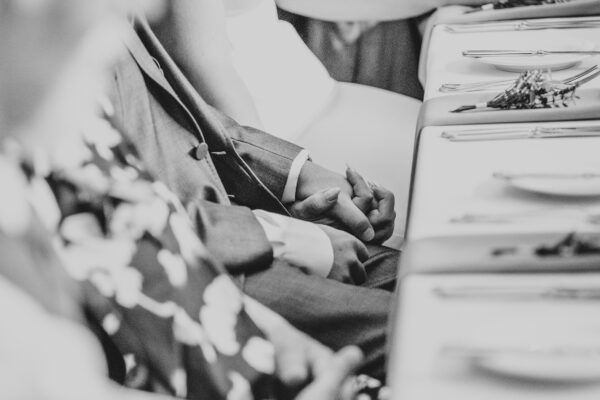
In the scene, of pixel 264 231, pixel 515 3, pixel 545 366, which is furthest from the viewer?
pixel 515 3

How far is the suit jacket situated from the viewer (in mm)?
1044

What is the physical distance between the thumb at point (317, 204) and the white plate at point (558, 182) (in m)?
0.46

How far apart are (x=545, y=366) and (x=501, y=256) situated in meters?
0.19

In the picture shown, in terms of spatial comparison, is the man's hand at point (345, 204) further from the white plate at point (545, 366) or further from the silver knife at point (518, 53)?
the white plate at point (545, 366)

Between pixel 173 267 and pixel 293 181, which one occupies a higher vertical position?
pixel 173 267

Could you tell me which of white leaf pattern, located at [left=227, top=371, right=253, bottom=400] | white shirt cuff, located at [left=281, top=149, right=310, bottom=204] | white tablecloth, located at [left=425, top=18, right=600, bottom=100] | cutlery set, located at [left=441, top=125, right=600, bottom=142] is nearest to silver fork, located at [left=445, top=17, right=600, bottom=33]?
white tablecloth, located at [left=425, top=18, right=600, bottom=100]

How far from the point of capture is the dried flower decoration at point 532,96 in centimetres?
120

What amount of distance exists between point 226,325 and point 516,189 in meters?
0.39

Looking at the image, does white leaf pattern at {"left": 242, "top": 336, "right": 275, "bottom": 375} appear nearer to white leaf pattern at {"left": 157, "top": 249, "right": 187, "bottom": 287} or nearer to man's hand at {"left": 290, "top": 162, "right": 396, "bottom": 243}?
white leaf pattern at {"left": 157, "top": 249, "right": 187, "bottom": 287}

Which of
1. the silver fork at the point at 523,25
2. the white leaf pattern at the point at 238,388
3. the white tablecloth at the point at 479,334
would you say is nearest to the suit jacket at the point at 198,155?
the white leaf pattern at the point at 238,388

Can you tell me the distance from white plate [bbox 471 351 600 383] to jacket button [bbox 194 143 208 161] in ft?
2.37

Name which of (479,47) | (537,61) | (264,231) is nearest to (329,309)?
(264,231)

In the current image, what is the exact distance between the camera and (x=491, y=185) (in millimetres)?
971

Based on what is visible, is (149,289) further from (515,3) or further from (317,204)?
(515,3)
